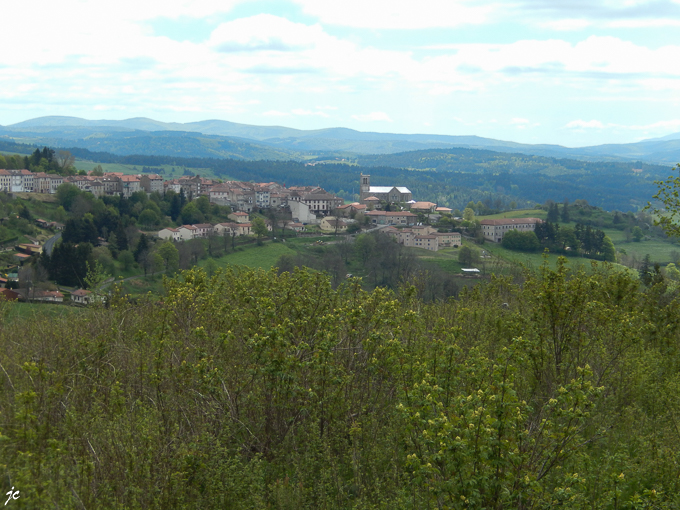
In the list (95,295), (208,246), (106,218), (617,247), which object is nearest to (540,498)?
(95,295)

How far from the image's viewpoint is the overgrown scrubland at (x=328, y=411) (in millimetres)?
5125

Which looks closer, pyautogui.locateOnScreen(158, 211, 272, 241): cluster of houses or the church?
pyautogui.locateOnScreen(158, 211, 272, 241): cluster of houses

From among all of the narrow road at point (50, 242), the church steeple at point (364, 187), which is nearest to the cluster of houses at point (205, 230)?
the narrow road at point (50, 242)

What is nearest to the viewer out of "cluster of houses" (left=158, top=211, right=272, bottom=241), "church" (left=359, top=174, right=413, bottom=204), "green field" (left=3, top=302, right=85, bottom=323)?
"green field" (left=3, top=302, right=85, bottom=323)

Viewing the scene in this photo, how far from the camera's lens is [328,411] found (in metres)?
7.61

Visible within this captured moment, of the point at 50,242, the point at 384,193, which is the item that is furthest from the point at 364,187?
the point at 50,242

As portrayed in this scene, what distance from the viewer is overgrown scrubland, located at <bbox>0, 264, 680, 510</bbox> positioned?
5.12 m

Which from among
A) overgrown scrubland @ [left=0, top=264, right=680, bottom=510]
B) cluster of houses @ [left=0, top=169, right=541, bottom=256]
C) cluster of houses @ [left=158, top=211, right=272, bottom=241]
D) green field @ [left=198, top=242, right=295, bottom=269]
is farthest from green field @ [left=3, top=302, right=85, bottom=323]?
cluster of houses @ [left=0, top=169, right=541, bottom=256]

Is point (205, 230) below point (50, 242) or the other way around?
the other way around

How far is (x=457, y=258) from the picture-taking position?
7331 centimetres

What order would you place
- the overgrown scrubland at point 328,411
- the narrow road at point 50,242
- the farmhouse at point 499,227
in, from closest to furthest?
the overgrown scrubland at point 328,411 → the narrow road at point 50,242 → the farmhouse at point 499,227

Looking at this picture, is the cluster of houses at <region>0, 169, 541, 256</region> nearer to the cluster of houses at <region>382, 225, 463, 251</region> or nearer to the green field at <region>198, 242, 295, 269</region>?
the cluster of houses at <region>382, 225, 463, 251</region>

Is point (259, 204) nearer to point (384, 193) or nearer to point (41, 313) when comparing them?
point (384, 193)

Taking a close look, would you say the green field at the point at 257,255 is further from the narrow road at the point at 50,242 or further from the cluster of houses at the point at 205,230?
the narrow road at the point at 50,242
